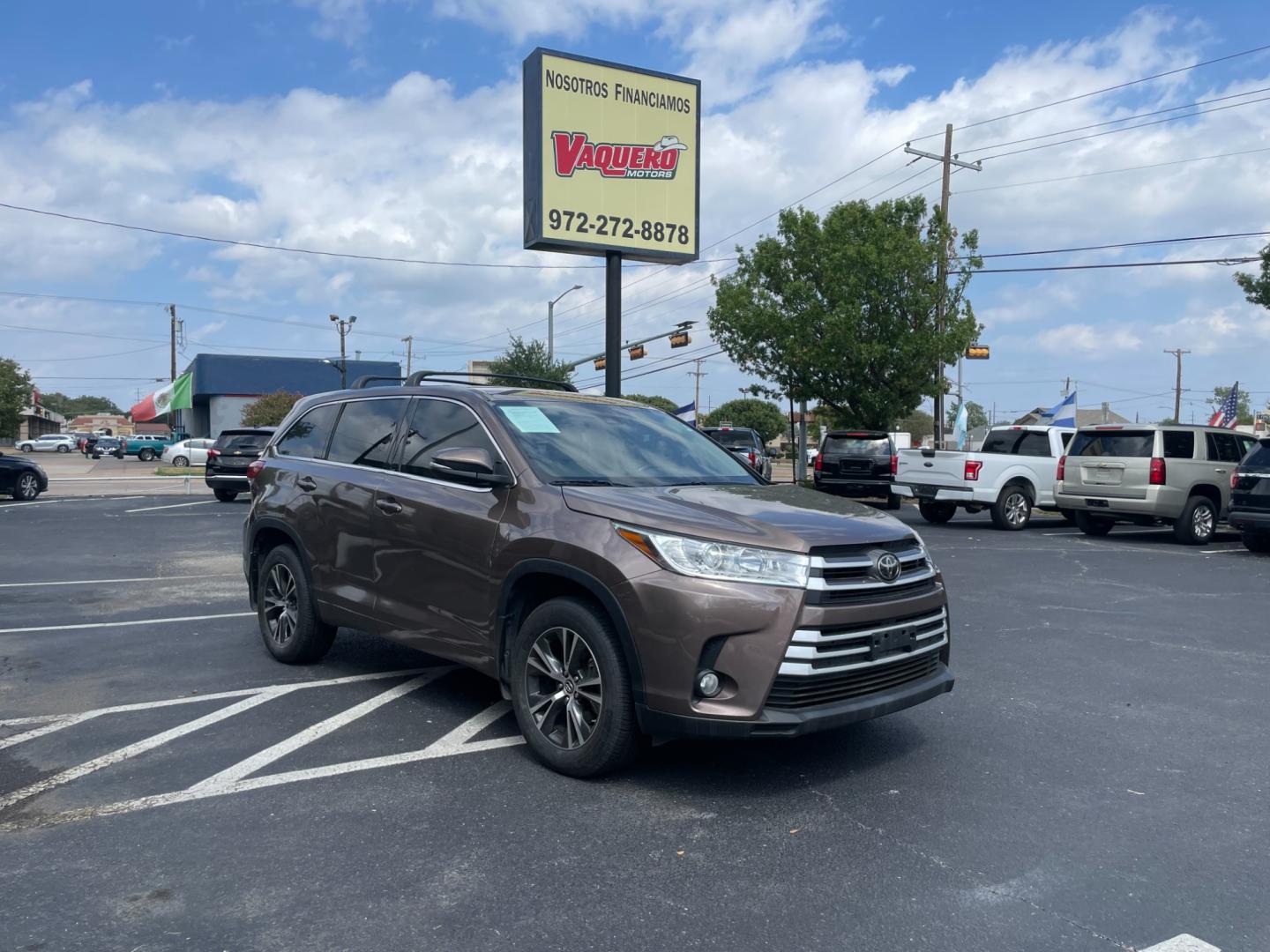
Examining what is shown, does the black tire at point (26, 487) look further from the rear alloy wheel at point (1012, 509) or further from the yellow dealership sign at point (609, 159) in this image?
the rear alloy wheel at point (1012, 509)

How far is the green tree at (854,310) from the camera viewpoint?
27.1m

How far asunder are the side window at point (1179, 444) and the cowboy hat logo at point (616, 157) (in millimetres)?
11244

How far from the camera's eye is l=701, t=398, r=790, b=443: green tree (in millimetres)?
93188

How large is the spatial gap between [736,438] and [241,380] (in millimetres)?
49277

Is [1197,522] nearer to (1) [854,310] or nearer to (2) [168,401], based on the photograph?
(1) [854,310]

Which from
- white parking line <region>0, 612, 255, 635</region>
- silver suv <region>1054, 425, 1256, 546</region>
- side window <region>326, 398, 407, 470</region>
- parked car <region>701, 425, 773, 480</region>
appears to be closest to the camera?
side window <region>326, 398, 407, 470</region>

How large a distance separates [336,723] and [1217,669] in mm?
5638

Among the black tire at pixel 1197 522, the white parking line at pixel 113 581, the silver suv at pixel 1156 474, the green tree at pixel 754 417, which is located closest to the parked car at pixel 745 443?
the silver suv at pixel 1156 474

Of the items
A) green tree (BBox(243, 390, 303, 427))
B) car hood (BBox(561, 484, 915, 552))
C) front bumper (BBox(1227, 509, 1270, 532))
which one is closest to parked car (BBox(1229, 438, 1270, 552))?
front bumper (BBox(1227, 509, 1270, 532))

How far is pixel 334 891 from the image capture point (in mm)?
3334

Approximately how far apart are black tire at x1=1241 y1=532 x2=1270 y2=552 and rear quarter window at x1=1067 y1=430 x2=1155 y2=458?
1818 millimetres

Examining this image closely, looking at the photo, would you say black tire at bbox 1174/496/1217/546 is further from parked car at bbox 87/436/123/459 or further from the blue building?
parked car at bbox 87/436/123/459

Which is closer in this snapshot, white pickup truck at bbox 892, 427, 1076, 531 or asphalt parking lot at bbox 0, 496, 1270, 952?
asphalt parking lot at bbox 0, 496, 1270, 952

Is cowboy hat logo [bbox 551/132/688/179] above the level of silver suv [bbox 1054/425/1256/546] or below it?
above
